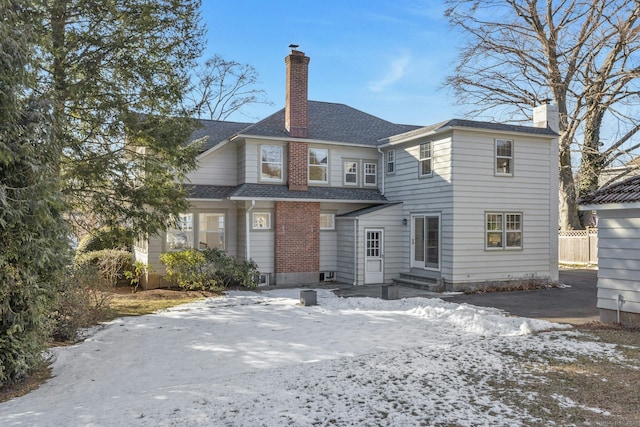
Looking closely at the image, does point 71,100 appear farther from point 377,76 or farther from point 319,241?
point 377,76

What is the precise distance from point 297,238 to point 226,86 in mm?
21674

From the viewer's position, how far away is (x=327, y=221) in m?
18.4

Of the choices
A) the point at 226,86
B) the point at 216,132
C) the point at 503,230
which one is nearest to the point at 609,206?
the point at 503,230

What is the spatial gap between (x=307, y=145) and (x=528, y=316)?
10.1m

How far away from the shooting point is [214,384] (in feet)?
21.3

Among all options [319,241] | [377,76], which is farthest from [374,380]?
[377,76]

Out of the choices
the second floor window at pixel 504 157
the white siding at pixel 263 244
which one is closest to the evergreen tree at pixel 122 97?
the white siding at pixel 263 244

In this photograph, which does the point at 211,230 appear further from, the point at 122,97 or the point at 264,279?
the point at 122,97

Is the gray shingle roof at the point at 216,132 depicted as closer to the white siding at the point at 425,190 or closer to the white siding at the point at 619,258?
the white siding at the point at 425,190

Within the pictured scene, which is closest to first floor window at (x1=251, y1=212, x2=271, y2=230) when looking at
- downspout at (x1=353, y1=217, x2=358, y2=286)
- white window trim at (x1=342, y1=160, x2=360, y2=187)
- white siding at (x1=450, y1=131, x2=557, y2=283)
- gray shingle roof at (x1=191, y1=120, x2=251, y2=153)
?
downspout at (x1=353, y1=217, x2=358, y2=286)

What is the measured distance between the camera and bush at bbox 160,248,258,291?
49.5ft

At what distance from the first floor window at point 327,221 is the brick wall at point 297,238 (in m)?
0.49

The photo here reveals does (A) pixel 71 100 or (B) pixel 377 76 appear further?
(B) pixel 377 76

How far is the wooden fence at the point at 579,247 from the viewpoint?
81.7 ft
